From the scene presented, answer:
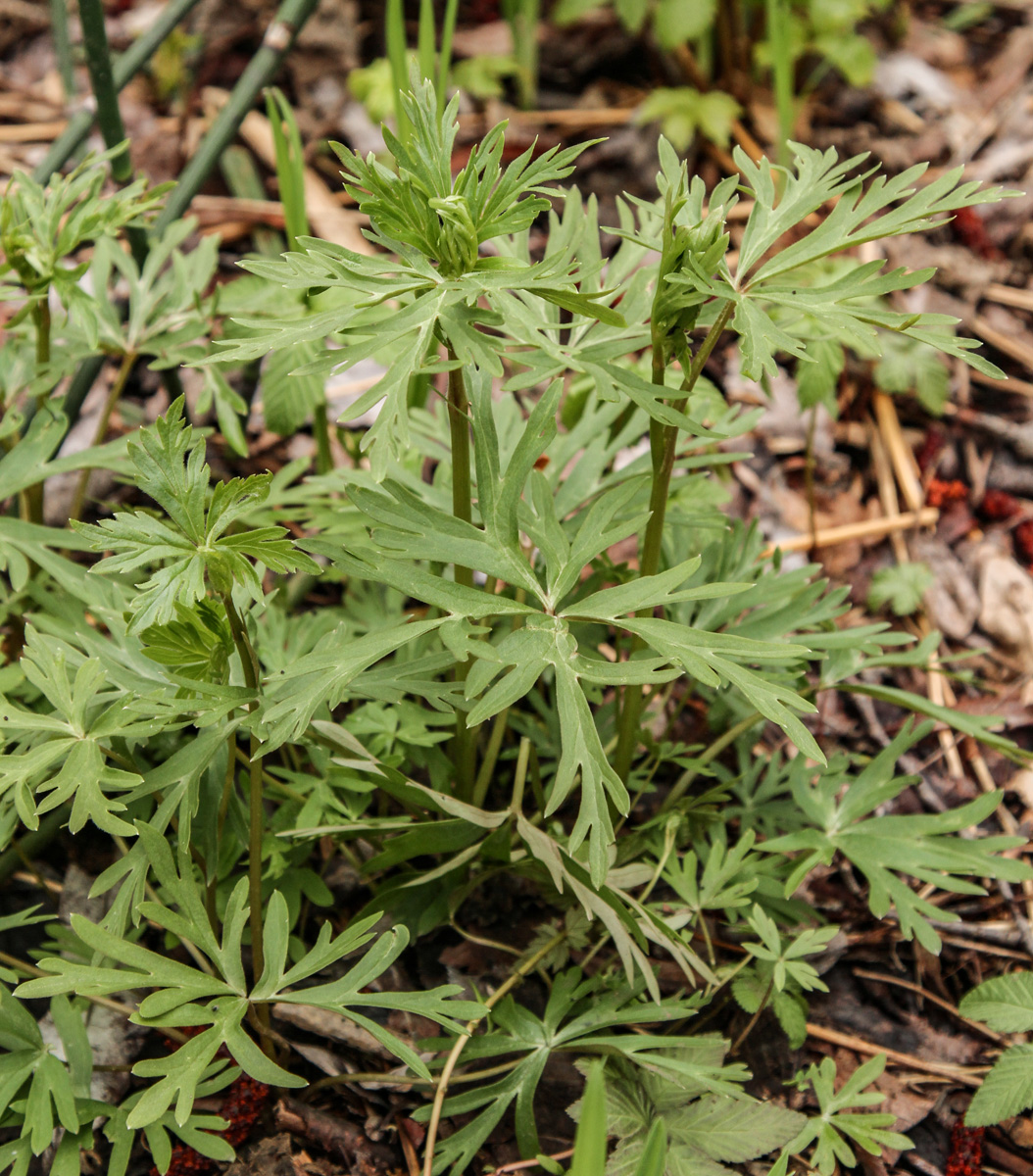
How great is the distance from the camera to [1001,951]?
1656 millimetres

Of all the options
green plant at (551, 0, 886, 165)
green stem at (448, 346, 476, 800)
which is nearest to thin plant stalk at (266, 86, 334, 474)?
green stem at (448, 346, 476, 800)

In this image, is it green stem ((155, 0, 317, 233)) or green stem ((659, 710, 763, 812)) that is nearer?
green stem ((659, 710, 763, 812))

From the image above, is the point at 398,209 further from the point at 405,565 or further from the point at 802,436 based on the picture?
the point at 802,436

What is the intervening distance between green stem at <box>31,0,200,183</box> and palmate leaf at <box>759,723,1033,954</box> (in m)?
1.81

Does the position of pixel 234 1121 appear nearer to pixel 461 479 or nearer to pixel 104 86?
pixel 461 479

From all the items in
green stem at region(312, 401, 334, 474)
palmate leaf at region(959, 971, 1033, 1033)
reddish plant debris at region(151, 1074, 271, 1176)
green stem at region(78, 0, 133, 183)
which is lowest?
reddish plant debris at region(151, 1074, 271, 1176)

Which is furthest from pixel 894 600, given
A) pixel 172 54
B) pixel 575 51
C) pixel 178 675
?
pixel 172 54

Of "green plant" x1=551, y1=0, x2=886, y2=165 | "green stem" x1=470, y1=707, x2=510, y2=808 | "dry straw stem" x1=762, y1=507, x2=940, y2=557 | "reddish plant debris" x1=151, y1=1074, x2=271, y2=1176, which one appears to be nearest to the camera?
"reddish plant debris" x1=151, y1=1074, x2=271, y2=1176

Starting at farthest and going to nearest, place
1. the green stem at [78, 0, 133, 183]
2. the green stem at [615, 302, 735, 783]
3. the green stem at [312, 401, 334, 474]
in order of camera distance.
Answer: the green stem at [312, 401, 334, 474], the green stem at [78, 0, 133, 183], the green stem at [615, 302, 735, 783]

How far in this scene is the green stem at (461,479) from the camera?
1.22m

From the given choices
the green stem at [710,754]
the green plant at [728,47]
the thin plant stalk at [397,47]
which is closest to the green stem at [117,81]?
the thin plant stalk at [397,47]

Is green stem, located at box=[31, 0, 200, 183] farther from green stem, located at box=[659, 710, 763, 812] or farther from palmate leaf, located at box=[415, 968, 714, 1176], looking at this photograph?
palmate leaf, located at box=[415, 968, 714, 1176]

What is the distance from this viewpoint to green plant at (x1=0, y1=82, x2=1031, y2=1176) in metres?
1.11

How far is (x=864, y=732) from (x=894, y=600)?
290 mm
